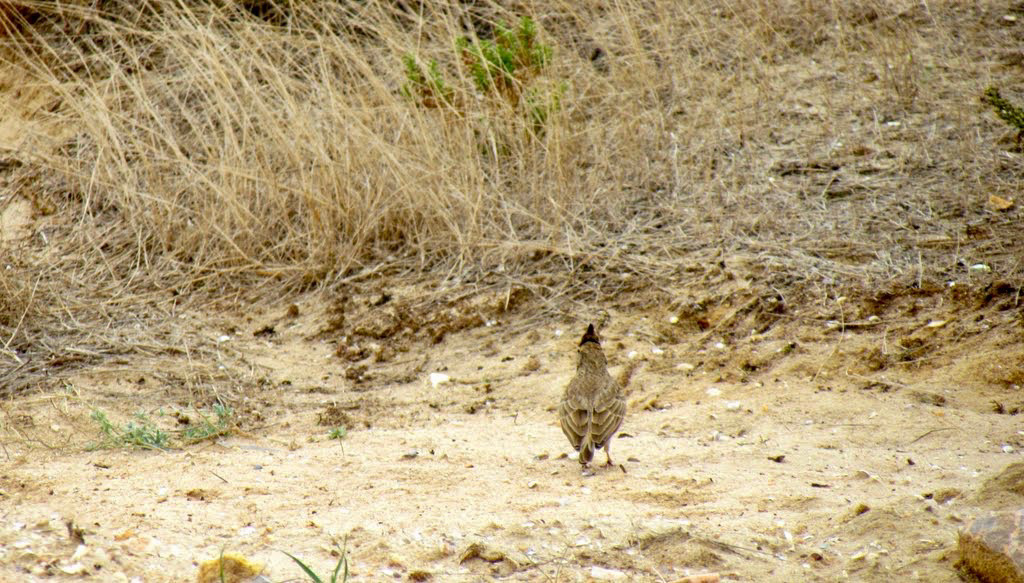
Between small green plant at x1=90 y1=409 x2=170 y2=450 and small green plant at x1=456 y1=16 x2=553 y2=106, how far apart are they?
3.93m

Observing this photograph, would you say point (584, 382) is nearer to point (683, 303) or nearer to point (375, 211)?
point (683, 303)

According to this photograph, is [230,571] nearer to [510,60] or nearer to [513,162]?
[513,162]

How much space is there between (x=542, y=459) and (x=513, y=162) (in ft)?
11.3

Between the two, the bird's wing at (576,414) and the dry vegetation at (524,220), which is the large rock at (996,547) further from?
the bird's wing at (576,414)

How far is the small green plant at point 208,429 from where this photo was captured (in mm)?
5293

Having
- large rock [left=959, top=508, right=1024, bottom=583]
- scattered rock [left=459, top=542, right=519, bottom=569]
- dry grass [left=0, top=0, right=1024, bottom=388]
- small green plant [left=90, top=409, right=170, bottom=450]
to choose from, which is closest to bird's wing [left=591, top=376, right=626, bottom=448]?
scattered rock [left=459, top=542, right=519, bottom=569]

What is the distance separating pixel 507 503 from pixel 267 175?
172 inches

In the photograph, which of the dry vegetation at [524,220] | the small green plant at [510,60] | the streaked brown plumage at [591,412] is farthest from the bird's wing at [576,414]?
the small green plant at [510,60]

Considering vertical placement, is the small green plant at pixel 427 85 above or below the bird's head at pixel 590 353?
above

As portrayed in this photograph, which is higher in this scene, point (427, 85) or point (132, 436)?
point (427, 85)

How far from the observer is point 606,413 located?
15.4 feet

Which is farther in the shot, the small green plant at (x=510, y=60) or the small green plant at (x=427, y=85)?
the small green plant at (x=510, y=60)

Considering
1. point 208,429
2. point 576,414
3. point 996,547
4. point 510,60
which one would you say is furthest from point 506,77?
point 996,547

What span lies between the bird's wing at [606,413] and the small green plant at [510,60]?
3.84 metres
